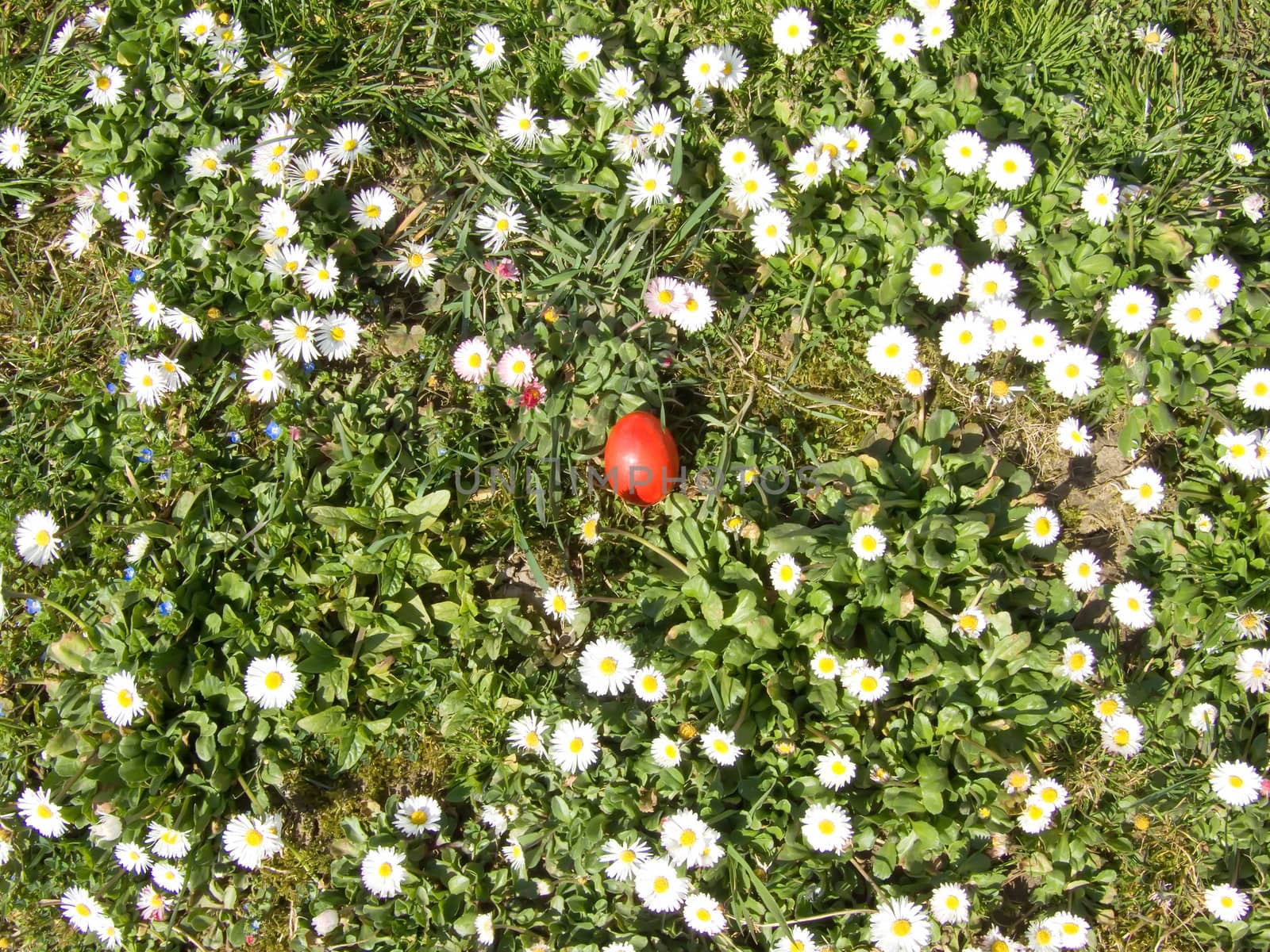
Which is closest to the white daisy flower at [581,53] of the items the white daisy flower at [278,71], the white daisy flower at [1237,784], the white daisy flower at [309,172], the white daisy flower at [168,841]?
the white daisy flower at [309,172]

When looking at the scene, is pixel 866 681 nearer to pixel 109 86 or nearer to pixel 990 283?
pixel 990 283

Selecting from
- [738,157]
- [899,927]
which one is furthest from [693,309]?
[899,927]

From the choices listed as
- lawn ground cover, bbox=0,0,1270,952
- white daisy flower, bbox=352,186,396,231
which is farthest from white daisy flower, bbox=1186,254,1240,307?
white daisy flower, bbox=352,186,396,231

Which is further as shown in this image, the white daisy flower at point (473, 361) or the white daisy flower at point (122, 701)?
the white daisy flower at point (473, 361)

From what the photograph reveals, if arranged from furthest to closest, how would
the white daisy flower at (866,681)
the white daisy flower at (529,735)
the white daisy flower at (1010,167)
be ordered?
the white daisy flower at (1010,167), the white daisy flower at (529,735), the white daisy flower at (866,681)

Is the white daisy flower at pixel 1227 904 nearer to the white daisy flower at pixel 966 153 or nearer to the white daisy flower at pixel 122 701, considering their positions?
the white daisy flower at pixel 966 153

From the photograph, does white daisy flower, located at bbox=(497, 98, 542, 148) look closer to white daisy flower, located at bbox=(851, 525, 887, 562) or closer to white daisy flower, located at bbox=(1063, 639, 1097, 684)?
white daisy flower, located at bbox=(851, 525, 887, 562)

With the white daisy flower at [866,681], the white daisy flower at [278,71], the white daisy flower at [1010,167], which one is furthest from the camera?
the white daisy flower at [278,71]
